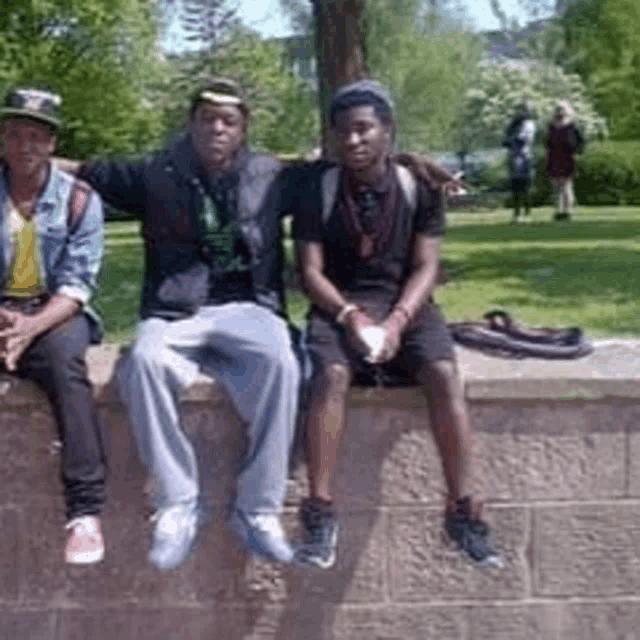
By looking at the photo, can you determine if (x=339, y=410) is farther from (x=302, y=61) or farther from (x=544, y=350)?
(x=302, y=61)

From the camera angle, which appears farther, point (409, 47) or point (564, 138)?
point (409, 47)

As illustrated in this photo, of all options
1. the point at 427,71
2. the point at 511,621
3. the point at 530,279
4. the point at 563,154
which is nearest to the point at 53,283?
the point at 511,621

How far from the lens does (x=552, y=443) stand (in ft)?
15.4

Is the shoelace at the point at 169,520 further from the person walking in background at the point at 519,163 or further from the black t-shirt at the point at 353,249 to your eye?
the person walking in background at the point at 519,163

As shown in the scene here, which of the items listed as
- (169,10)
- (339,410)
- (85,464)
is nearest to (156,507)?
(85,464)

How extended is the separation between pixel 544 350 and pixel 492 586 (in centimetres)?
78

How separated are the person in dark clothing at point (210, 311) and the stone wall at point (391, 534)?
167mm

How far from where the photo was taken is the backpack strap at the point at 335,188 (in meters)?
4.73

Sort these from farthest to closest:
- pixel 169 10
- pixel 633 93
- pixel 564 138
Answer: pixel 633 93 < pixel 564 138 < pixel 169 10

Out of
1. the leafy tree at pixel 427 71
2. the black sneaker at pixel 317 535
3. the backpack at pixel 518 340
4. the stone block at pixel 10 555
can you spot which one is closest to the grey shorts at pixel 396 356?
the backpack at pixel 518 340

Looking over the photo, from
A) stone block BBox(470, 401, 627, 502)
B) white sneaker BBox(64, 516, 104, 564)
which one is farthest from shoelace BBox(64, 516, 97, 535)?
stone block BBox(470, 401, 627, 502)

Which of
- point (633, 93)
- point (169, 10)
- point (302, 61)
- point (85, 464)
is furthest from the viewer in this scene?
point (302, 61)

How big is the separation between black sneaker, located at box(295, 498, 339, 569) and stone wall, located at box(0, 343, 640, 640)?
0.55 ft

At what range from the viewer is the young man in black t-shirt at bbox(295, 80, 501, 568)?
14.7ft
